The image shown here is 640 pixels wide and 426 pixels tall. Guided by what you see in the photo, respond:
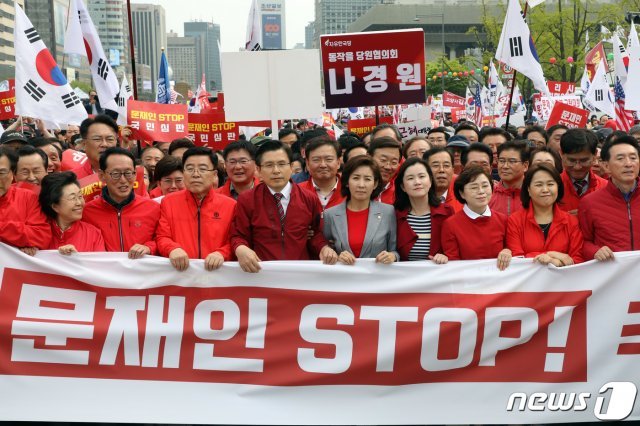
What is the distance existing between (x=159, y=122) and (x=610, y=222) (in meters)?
6.21

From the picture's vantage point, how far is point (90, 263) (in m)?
5.25

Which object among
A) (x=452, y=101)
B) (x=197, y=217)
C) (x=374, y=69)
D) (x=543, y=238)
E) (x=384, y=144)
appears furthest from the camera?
(x=452, y=101)

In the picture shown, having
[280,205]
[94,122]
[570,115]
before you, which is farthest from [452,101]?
[280,205]

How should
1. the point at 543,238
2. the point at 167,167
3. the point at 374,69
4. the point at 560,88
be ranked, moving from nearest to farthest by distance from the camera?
the point at 543,238 < the point at 167,167 < the point at 374,69 < the point at 560,88

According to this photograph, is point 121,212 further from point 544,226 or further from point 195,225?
point 544,226

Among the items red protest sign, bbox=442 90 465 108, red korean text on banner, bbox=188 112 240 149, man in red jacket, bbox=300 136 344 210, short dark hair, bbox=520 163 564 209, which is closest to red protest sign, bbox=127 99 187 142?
red korean text on banner, bbox=188 112 240 149

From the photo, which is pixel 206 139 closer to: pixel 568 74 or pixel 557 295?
pixel 557 295

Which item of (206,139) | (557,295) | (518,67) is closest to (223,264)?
(557,295)

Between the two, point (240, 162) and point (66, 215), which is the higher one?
point (240, 162)

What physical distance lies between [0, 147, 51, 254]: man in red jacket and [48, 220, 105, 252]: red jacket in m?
0.07

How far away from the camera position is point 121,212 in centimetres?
556

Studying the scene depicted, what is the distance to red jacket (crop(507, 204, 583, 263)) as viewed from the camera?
5.22 meters

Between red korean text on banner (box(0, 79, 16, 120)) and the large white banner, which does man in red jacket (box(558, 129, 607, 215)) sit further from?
red korean text on banner (box(0, 79, 16, 120))

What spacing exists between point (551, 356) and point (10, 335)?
3.35m
